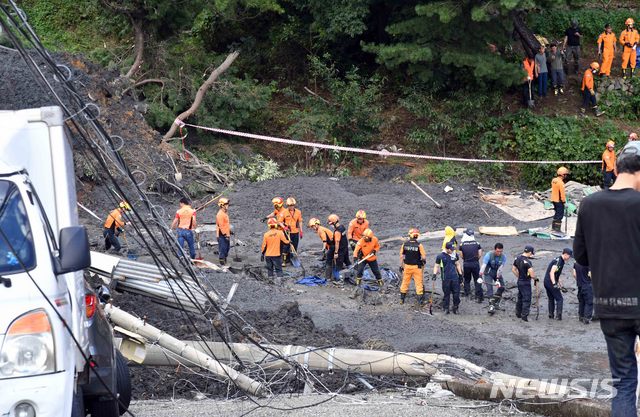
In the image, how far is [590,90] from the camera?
33.4 metres

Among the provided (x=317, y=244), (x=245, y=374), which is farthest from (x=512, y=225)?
(x=245, y=374)

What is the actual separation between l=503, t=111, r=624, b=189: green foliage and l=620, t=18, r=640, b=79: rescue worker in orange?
274 cm

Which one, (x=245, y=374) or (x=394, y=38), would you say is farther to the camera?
(x=394, y=38)

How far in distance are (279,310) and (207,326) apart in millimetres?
2888

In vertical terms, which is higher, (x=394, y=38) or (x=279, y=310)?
(x=394, y=38)

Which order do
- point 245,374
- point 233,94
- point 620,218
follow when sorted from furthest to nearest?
point 233,94 → point 245,374 → point 620,218

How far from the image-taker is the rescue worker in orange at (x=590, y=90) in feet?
109

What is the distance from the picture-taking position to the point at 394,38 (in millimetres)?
33281

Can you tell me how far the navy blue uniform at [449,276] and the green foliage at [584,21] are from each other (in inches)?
799

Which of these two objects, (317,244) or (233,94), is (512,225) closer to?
(317,244)

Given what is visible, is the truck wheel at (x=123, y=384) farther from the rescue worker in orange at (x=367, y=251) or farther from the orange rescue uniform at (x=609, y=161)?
the orange rescue uniform at (x=609, y=161)

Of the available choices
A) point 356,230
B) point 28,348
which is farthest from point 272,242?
point 28,348

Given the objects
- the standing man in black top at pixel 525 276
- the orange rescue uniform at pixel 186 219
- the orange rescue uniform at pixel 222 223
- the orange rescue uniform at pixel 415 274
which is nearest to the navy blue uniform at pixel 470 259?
the orange rescue uniform at pixel 415 274

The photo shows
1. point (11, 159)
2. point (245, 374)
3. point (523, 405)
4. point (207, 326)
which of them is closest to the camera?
point (11, 159)
